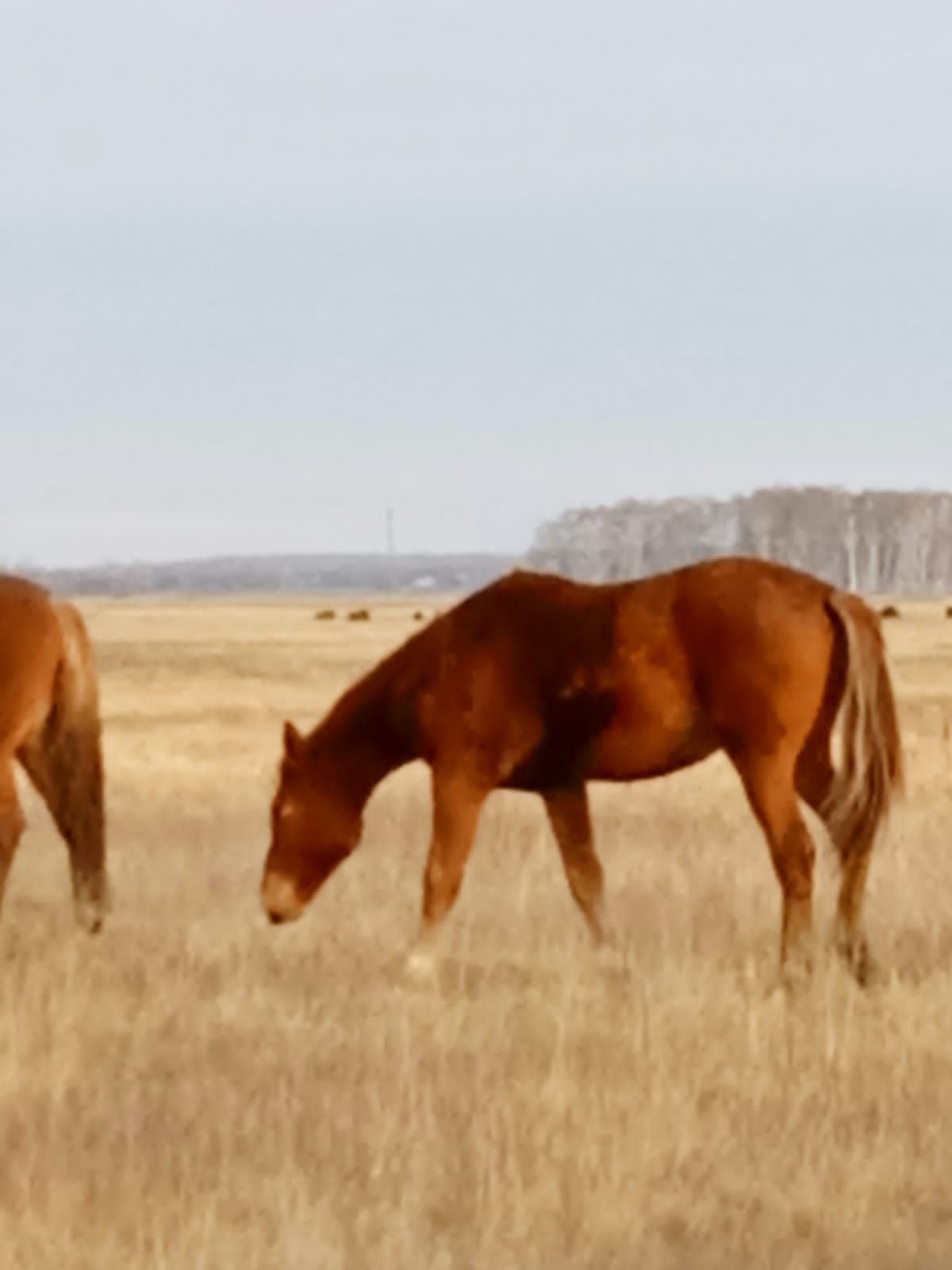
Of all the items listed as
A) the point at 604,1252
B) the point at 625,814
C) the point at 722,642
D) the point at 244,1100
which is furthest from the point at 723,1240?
the point at 625,814

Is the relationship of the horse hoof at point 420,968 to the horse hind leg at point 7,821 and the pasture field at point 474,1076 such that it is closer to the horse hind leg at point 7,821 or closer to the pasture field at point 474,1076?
the pasture field at point 474,1076

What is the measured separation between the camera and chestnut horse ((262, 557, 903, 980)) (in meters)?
8.55

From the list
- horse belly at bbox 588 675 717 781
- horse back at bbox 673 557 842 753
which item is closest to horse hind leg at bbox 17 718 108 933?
horse belly at bbox 588 675 717 781

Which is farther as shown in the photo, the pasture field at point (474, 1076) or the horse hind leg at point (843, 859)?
the horse hind leg at point (843, 859)

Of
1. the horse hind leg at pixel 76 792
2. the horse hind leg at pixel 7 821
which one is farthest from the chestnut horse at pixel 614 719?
the horse hind leg at pixel 7 821

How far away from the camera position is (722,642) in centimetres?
857

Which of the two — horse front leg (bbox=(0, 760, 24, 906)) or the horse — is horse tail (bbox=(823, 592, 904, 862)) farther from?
horse front leg (bbox=(0, 760, 24, 906))

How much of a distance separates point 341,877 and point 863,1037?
4.66 metres

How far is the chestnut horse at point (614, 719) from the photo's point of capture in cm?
855

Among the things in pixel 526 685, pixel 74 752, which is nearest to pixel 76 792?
pixel 74 752

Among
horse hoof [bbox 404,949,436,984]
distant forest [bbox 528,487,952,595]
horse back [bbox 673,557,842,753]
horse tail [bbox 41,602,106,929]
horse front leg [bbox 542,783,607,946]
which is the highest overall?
horse back [bbox 673,557,842,753]

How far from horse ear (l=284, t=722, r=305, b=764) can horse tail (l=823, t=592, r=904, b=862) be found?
2.24m

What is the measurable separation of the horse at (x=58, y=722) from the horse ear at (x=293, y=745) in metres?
0.88

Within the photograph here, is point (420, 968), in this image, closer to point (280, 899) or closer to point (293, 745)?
Result: point (280, 899)
